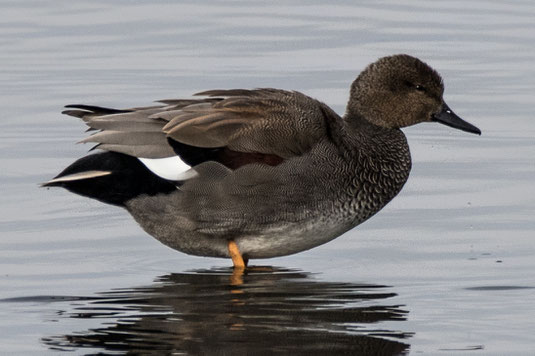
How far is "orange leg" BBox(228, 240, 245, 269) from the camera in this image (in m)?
8.08

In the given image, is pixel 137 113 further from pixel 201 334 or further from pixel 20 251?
pixel 201 334

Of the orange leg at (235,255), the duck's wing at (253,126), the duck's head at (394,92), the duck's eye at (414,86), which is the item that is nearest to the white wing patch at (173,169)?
the duck's wing at (253,126)

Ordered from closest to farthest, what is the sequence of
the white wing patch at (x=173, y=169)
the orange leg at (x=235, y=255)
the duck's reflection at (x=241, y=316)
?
the duck's reflection at (x=241, y=316) < the white wing patch at (x=173, y=169) < the orange leg at (x=235, y=255)

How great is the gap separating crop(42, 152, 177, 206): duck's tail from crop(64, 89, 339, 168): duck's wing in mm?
78

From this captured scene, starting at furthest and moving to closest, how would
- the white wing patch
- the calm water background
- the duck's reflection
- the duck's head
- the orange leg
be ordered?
the duck's head, the orange leg, the white wing patch, the calm water background, the duck's reflection

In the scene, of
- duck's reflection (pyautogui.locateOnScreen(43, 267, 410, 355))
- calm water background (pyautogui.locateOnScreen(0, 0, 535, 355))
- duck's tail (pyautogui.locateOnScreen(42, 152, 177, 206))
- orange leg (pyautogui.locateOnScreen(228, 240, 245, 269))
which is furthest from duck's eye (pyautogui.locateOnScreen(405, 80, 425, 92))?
duck's tail (pyautogui.locateOnScreen(42, 152, 177, 206))

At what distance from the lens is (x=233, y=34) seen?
13484 mm

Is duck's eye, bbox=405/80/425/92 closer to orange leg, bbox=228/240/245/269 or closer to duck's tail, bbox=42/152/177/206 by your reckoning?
orange leg, bbox=228/240/245/269

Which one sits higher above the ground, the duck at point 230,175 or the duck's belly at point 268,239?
the duck at point 230,175

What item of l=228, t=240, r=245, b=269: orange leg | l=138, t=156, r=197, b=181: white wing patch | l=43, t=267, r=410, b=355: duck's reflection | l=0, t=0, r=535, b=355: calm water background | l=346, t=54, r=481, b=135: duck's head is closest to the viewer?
l=43, t=267, r=410, b=355: duck's reflection

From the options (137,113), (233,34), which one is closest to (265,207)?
(137,113)

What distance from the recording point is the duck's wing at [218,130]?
7.89 meters

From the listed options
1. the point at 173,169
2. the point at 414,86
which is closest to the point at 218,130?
the point at 173,169

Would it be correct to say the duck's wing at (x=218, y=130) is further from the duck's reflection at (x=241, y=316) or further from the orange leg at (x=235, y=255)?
the duck's reflection at (x=241, y=316)
